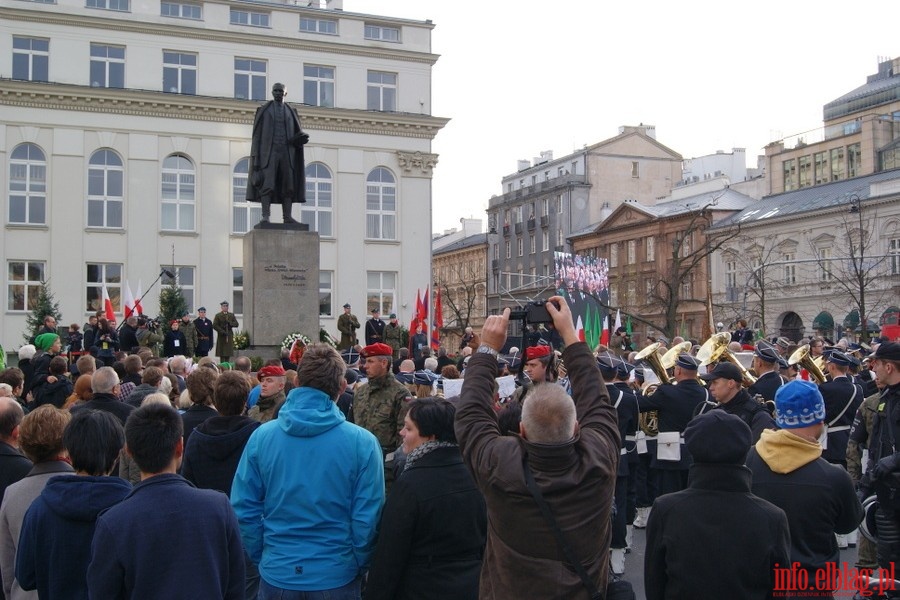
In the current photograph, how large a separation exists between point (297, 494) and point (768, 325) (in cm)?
6537

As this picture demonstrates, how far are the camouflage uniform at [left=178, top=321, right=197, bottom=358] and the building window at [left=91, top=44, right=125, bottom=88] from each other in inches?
853

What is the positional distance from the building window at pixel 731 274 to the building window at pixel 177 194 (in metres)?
43.3

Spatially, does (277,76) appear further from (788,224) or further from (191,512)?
(191,512)

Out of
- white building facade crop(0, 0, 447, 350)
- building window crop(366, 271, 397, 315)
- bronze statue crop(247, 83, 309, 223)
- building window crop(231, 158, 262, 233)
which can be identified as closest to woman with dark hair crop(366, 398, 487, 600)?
bronze statue crop(247, 83, 309, 223)

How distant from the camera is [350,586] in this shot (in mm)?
4883

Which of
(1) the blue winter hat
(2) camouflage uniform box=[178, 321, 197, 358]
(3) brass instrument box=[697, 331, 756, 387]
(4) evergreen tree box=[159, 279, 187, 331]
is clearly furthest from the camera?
(4) evergreen tree box=[159, 279, 187, 331]

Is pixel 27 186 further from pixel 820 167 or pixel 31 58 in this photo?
pixel 820 167

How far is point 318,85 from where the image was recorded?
148 ft

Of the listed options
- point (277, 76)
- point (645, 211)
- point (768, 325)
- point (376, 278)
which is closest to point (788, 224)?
point (768, 325)

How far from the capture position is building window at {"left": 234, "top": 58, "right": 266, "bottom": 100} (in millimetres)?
43750

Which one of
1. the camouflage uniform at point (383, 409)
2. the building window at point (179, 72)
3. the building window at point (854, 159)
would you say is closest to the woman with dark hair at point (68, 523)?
the camouflage uniform at point (383, 409)

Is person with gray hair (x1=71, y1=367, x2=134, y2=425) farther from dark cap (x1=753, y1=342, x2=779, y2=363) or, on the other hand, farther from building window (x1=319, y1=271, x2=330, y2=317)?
building window (x1=319, y1=271, x2=330, y2=317)

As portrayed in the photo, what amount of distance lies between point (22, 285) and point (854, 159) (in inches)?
2473

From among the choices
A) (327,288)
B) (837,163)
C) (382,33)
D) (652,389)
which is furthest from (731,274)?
(652,389)
